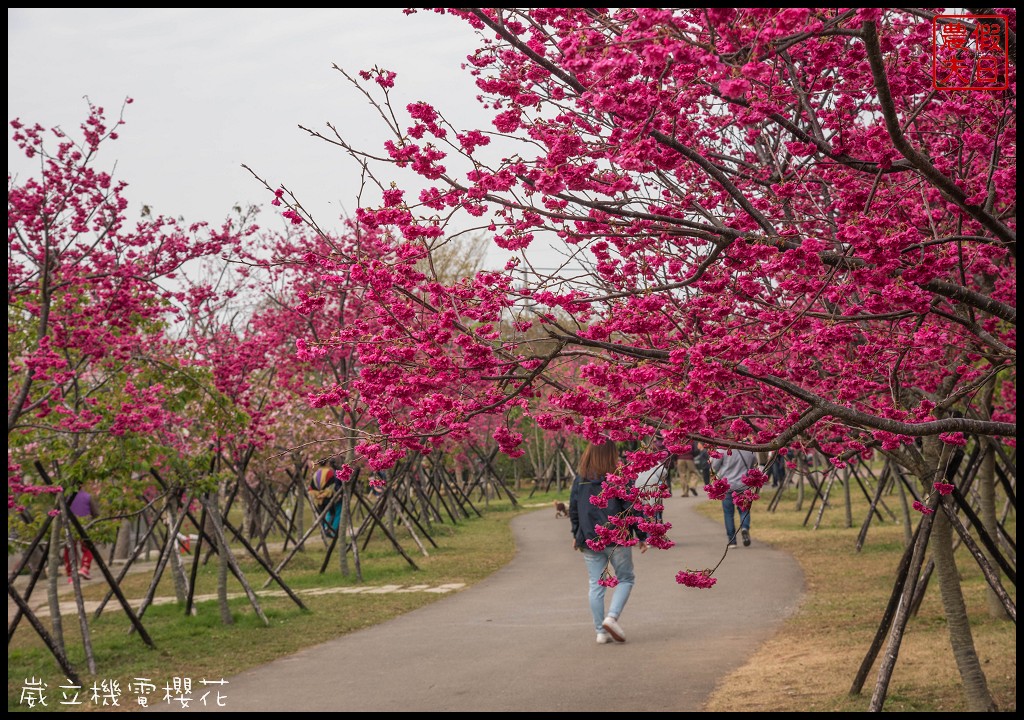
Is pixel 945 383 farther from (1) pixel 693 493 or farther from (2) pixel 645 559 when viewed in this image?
(1) pixel 693 493

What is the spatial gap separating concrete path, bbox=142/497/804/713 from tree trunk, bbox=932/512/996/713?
65.0 inches

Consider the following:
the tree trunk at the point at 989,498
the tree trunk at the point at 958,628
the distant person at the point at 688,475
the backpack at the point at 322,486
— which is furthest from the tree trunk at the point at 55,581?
the distant person at the point at 688,475

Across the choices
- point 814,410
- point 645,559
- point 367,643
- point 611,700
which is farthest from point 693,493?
point 814,410

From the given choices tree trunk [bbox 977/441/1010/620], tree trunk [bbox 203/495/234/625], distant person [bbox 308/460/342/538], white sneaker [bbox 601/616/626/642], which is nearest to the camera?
white sneaker [bbox 601/616/626/642]

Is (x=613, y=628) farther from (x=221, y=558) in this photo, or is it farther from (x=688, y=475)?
(x=688, y=475)

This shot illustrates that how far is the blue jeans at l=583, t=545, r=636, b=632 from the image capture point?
8821 mm

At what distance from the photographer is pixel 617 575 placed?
29.9 feet

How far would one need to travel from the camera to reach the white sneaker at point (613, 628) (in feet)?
28.7

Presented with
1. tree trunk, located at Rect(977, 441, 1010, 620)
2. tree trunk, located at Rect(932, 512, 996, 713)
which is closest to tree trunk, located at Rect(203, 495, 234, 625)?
tree trunk, located at Rect(932, 512, 996, 713)

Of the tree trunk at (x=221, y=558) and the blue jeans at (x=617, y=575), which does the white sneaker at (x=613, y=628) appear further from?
the tree trunk at (x=221, y=558)

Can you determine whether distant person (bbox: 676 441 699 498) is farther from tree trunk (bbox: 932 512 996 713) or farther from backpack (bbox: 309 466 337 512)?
tree trunk (bbox: 932 512 996 713)

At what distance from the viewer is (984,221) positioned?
4.03 m

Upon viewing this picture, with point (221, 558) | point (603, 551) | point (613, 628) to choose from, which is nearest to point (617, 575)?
point (603, 551)

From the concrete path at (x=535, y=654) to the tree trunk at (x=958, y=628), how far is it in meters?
1.65
